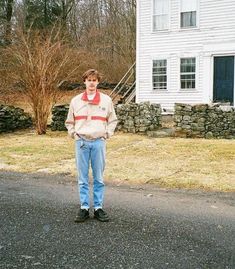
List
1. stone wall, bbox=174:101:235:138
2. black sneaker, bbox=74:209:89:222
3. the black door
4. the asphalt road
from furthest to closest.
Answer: the black door < stone wall, bbox=174:101:235:138 < black sneaker, bbox=74:209:89:222 < the asphalt road

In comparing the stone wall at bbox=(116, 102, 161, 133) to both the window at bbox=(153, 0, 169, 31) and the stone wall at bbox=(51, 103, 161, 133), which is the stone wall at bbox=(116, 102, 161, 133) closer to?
the stone wall at bbox=(51, 103, 161, 133)

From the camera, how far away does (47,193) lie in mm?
7137

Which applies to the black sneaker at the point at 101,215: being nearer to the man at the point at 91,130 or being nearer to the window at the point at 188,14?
the man at the point at 91,130

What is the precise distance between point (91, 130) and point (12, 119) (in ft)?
46.3

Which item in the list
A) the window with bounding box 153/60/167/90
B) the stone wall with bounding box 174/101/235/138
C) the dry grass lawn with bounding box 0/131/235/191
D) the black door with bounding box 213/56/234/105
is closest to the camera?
the dry grass lawn with bounding box 0/131/235/191

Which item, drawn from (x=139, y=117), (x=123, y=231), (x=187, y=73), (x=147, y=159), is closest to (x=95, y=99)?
(x=123, y=231)

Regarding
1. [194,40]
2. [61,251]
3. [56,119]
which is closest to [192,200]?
[61,251]

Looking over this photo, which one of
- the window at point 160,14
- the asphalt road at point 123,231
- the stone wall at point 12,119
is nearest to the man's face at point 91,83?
the asphalt road at point 123,231

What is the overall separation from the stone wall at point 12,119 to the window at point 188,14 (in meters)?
8.53

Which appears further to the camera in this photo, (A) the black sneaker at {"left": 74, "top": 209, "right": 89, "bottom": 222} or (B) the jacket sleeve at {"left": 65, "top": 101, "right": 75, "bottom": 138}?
(B) the jacket sleeve at {"left": 65, "top": 101, "right": 75, "bottom": 138}

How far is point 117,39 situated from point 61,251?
30647 millimetres

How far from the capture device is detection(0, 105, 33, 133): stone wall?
18.4 meters

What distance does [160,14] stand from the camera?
68.7 ft

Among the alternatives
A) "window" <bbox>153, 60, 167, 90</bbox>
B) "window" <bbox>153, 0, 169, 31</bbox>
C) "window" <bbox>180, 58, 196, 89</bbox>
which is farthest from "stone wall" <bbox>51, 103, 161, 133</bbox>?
"window" <bbox>153, 0, 169, 31</bbox>
